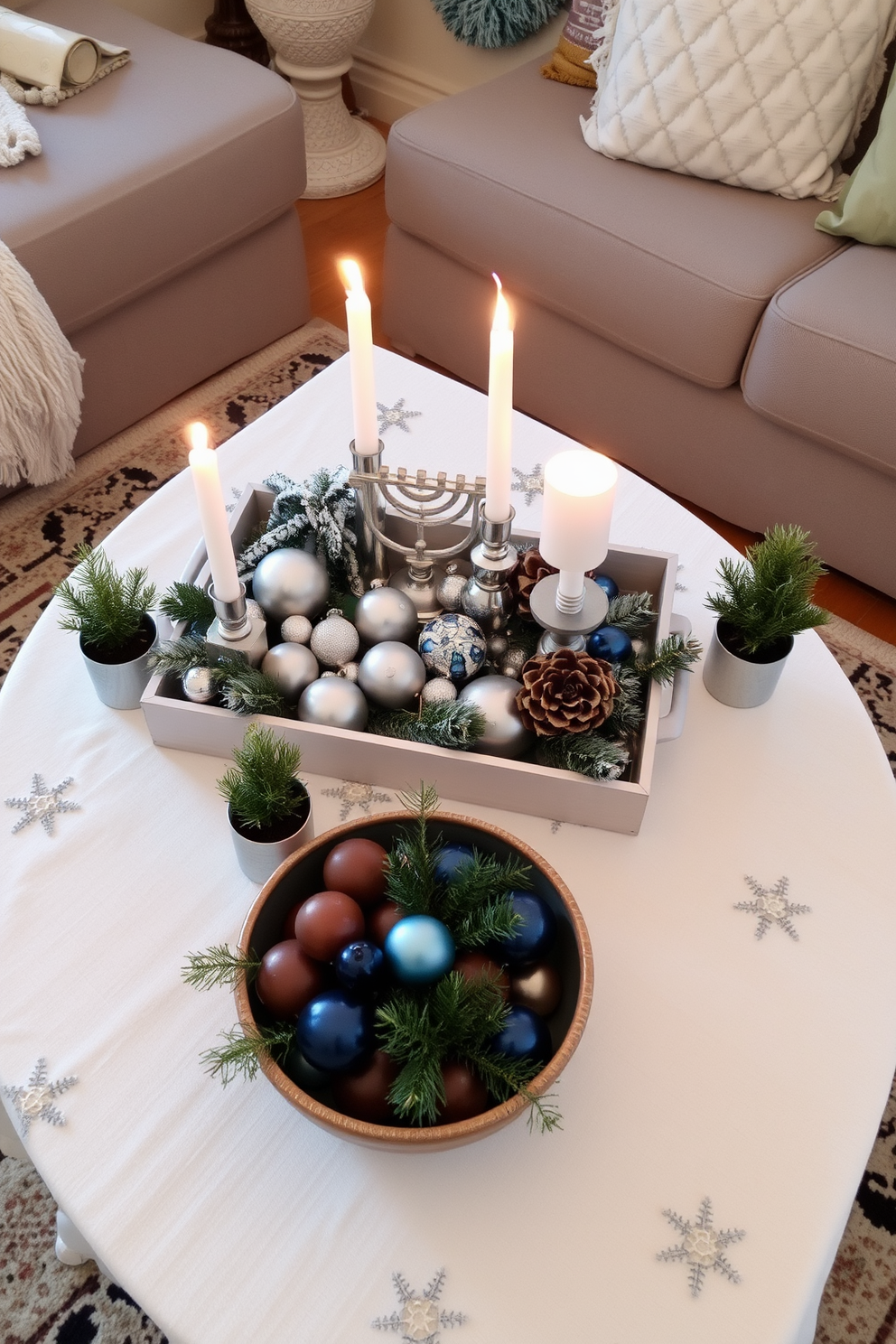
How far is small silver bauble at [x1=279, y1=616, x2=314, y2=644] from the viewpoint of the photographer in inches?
33.6

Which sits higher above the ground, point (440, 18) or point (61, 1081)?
point (440, 18)

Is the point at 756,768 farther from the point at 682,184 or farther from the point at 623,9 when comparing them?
the point at 623,9

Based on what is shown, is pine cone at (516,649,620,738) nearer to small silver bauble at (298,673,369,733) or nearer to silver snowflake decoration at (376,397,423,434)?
small silver bauble at (298,673,369,733)

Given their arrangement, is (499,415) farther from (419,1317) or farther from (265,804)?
(419,1317)

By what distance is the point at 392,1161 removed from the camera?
2.12ft

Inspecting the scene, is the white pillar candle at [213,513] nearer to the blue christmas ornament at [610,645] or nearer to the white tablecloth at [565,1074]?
the white tablecloth at [565,1074]

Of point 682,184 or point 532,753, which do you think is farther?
point 682,184

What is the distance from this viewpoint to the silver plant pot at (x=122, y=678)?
84 cm

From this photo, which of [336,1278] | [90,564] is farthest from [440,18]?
[336,1278]

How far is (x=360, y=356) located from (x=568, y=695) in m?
0.30

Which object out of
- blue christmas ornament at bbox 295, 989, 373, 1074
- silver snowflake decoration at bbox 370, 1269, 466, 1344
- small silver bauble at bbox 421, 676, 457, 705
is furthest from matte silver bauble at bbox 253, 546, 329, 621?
silver snowflake decoration at bbox 370, 1269, 466, 1344

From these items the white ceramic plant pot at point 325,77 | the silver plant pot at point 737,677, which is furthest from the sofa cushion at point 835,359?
the white ceramic plant pot at point 325,77

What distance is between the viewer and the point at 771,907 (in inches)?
30.4

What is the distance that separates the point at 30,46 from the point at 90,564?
1183 millimetres
